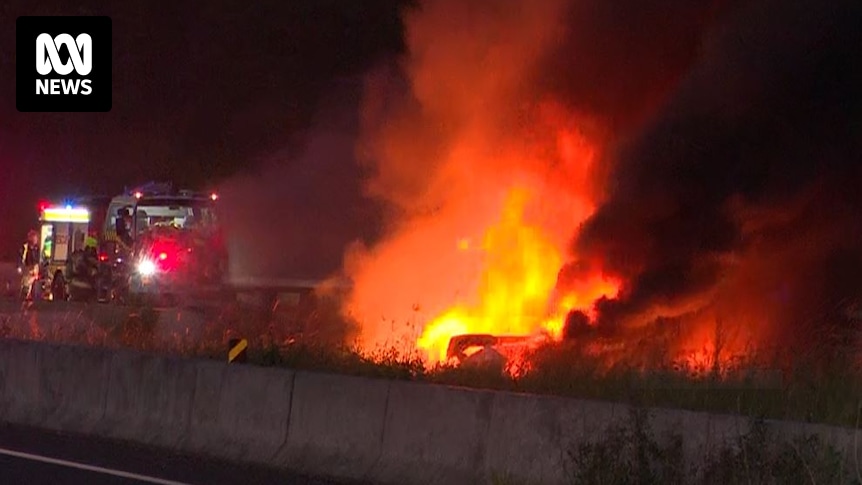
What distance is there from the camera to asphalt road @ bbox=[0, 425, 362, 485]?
10.2m

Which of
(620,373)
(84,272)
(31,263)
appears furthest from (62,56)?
(620,373)

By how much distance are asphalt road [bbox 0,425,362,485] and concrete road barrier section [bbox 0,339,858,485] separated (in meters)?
0.22

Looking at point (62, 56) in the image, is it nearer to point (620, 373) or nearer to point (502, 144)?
point (502, 144)

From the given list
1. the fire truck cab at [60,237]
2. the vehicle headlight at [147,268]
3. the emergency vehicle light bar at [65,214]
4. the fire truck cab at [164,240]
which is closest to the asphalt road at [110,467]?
the fire truck cab at [164,240]

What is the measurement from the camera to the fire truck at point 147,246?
91.1ft

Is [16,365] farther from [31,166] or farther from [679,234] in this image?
[31,166]

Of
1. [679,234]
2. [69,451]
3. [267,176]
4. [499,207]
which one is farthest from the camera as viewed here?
[267,176]

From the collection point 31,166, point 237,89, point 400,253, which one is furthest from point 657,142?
point 31,166

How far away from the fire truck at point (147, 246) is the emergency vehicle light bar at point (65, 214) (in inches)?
0.9

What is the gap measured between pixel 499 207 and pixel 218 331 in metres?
10.5

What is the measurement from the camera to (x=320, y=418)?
10750mm

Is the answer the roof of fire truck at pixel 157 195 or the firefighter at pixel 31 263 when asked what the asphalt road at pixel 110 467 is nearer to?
the roof of fire truck at pixel 157 195

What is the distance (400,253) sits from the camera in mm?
28906

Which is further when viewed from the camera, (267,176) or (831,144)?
(267,176)
